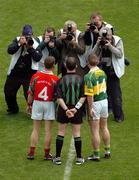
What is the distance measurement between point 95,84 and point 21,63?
2780mm

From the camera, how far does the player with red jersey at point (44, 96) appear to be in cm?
1295

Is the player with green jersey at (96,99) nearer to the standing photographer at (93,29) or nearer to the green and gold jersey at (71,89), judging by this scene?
the green and gold jersey at (71,89)

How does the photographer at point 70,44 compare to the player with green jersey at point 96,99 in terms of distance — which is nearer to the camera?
the player with green jersey at point 96,99

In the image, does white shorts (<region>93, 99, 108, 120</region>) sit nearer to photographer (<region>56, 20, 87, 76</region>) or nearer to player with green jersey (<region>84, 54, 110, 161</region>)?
player with green jersey (<region>84, 54, 110, 161</region>)

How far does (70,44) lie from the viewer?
1468 centimetres

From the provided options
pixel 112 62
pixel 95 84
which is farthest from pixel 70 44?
Answer: pixel 95 84

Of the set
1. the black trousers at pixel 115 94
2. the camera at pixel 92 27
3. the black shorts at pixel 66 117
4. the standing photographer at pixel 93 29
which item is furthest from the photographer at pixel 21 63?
the black shorts at pixel 66 117

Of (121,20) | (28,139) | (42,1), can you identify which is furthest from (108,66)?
(42,1)

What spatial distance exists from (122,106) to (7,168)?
4.08 meters

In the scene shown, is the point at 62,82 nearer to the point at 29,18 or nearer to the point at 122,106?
the point at 122,106

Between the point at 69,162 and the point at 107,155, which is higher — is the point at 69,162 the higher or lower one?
the lower one

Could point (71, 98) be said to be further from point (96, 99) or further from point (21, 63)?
point (21, 63)

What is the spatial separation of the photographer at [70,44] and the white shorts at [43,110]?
1.81 metres

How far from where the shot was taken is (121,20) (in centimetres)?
2100
